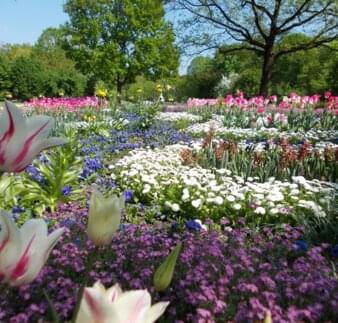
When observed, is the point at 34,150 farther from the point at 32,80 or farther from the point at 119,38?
the point at 32,80

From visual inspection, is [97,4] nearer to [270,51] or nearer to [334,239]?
[270,51]

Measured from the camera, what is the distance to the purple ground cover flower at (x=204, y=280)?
238 cm

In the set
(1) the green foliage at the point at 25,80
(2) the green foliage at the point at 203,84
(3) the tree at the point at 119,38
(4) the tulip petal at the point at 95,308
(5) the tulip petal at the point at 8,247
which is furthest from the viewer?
(2) the green foliage at the point at 203,84

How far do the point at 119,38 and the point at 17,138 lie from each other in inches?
1450

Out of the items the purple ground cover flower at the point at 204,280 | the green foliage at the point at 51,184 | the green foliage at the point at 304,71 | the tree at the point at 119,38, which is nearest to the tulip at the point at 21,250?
the purple ground cover flower at the point at 204,280

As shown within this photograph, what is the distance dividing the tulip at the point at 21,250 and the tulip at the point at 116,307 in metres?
0.17

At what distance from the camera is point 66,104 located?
15195 mm

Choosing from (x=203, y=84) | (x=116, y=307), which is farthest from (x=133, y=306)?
(x=203, y=84)

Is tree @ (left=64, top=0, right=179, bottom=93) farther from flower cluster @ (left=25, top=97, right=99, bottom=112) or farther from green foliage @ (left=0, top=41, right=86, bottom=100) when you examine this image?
flower cluster @ (left=25, top=97, right=99, bottom=112)

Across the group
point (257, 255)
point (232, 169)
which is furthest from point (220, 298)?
point (232, 169)

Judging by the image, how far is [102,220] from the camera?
3.16ft

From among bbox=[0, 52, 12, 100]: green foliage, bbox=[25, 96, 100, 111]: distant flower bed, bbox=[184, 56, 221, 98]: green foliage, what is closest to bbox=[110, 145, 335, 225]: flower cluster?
bbox=[25, 96, 100, 111]: distant flower bed

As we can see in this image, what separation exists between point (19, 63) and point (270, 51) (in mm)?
20578

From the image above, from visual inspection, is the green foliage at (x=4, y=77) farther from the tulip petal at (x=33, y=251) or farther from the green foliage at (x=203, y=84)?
the tulip petal at (x=33, y=251)
